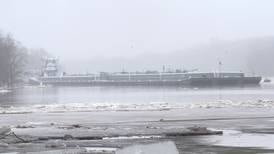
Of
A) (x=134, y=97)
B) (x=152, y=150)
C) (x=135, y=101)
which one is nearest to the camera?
(x=152, y=150)

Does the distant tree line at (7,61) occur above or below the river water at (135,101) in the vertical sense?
above

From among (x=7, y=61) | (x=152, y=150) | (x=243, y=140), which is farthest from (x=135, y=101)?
(x=7, y=61)

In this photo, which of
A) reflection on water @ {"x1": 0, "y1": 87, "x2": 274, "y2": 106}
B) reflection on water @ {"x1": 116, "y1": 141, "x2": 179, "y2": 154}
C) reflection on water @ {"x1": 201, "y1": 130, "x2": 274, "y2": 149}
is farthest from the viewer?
reflection on water @ {"x1": 0, "y1": 87, "x2": 274, "y2": 106}

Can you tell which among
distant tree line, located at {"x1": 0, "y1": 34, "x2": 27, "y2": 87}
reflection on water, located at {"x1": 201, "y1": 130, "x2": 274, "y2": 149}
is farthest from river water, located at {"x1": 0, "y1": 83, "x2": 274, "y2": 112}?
distant tree line, located at {"x1": 0, "y1": 34, "x2": 27, "y2": 87}

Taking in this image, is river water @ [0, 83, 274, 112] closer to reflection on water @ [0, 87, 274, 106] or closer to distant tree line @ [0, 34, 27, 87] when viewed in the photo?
reflection on water @ [0, 87, 274, 106]

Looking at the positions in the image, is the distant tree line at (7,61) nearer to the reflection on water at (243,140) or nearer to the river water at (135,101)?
the river water at (135,101)

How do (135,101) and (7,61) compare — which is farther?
(7,61)

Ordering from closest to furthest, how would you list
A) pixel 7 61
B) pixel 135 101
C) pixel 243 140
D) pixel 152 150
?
pixel 152 150
pixel 243 140
pixel 135 101
pixel 7 61

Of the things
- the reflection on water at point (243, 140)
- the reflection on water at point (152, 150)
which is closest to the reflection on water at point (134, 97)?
the reflection on water at point (243, 140)

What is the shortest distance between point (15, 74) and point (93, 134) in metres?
136

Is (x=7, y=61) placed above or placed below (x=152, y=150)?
above

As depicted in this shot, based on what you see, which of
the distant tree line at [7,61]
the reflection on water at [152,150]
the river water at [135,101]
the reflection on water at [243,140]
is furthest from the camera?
the distant tree line at [7,61]

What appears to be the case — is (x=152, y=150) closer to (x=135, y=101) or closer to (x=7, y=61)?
(x=135, y=101)

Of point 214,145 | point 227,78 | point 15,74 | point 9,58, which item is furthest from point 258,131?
point 227,78
